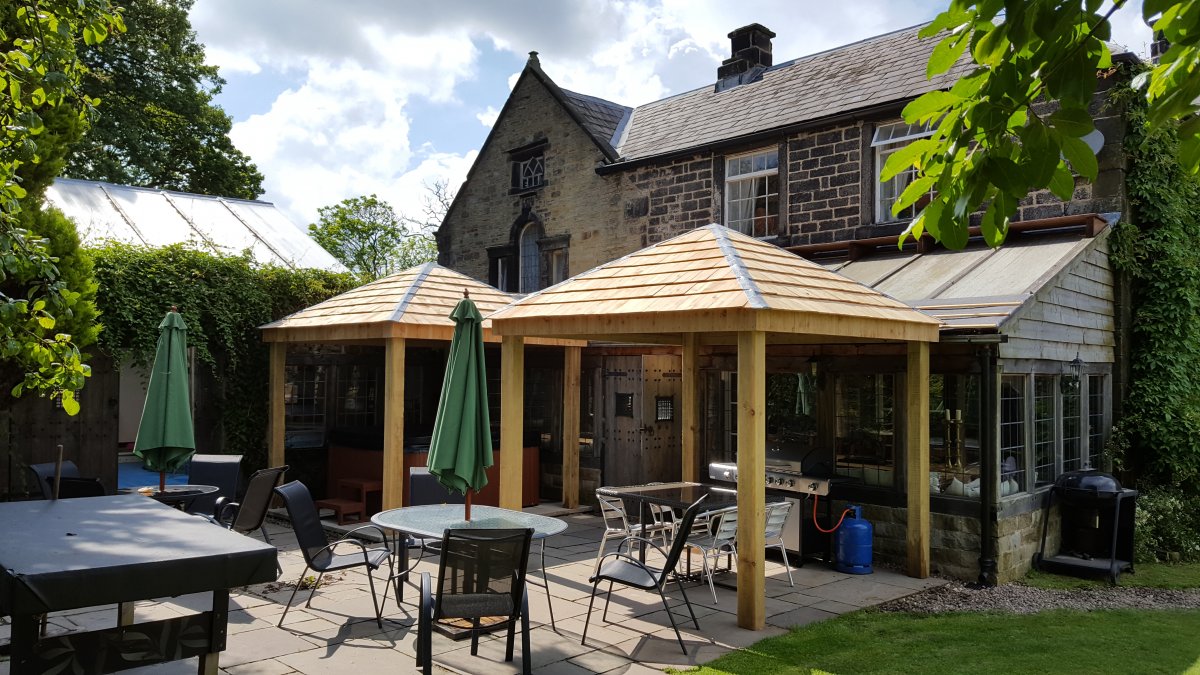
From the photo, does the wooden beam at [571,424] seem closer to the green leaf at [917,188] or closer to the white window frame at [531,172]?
the white window frame at [531,172]

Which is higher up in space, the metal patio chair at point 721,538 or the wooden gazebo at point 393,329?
the wooden gazebo at point 393,329

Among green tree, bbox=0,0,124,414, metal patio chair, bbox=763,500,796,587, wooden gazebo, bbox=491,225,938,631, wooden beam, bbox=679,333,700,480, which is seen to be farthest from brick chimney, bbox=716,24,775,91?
green tree, bbox=0,0,124,414

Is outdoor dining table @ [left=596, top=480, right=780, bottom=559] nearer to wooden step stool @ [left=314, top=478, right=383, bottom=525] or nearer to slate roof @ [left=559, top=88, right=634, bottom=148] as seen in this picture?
wooden step stool @ [left=314, top=478, right=383, bottom=525]

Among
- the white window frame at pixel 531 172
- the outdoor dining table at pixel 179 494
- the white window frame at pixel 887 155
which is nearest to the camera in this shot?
the outdoor dining table at pixel 179 494

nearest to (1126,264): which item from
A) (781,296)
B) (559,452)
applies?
(781,296)

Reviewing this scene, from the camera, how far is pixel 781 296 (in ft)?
23.8

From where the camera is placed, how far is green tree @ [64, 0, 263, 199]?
22.0 m

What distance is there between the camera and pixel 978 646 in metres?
6.55

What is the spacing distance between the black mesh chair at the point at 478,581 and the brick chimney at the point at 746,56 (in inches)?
504

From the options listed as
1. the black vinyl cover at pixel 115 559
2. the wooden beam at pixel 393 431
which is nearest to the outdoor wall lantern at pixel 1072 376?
the wooden beam at pixel 393 431

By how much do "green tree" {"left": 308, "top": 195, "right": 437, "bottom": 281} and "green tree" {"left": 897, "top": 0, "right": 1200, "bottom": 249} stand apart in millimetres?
32550

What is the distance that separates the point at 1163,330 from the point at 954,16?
1054cm

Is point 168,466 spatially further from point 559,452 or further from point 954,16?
point 954,16

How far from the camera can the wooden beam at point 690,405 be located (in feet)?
34.3
